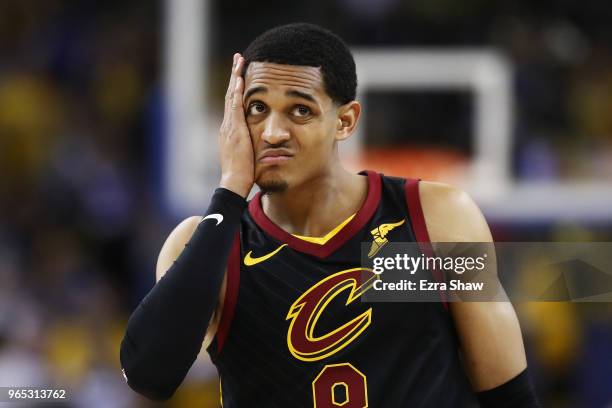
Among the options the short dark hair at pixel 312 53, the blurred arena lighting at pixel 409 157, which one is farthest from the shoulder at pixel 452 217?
the blurred arena lighting at pixel 409 157

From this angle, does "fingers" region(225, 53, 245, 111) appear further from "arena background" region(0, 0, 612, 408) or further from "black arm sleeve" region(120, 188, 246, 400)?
"arena background" region(0, 0, 612, 408)

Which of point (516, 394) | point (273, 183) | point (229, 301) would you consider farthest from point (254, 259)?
point (516, 394)

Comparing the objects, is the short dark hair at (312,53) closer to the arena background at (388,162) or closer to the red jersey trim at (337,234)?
the red jersey trim at (337,234)

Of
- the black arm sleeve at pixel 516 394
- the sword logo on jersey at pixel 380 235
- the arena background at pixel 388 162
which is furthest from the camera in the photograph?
the arena background at pixel 388 162

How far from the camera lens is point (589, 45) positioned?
8211mm

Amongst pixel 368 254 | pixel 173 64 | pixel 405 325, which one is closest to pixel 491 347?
pixel 405 325

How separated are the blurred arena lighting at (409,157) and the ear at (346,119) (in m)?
4.22

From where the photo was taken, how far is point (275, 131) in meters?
3.09

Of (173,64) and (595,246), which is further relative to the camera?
(173,64)

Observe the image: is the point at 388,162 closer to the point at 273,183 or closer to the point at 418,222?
the point at 418,222

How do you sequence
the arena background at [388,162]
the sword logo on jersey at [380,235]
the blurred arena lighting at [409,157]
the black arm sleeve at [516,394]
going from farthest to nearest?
the blurred arena lighting at [409,157] < the arena background at [388,162] < the sword logo on jersey at [380,235] < the black arm sleeve at [516,394]

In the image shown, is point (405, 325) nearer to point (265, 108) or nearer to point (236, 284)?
point (236, 284)

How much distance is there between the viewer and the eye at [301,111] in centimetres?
314

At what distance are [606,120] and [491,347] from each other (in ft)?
17.8
